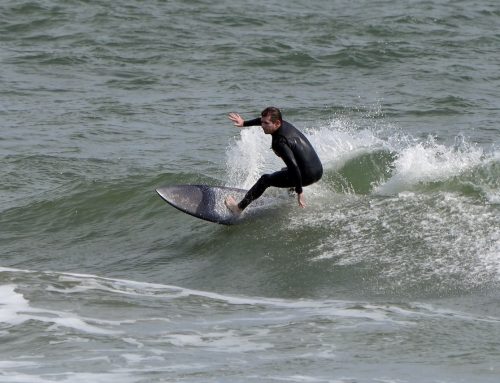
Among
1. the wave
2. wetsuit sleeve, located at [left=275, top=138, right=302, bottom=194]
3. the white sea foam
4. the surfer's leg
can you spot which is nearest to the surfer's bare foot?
the surfer's leg

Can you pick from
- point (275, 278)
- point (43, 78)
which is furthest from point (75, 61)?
point (275, 278)

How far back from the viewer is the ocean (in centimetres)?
791

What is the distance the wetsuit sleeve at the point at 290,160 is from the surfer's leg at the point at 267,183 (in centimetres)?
14

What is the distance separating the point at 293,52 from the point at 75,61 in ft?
14.6

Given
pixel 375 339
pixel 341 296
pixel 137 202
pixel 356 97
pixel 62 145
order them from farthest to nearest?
pixel 356 97
pixel 62 145
pixel 137 202
pixel 341 296
pixel 375 339

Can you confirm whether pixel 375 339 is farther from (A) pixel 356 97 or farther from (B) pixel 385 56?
(B) pixel 385 56

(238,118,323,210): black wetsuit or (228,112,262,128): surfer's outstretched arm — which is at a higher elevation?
(228,112,262,128): surfer's outstretched arm

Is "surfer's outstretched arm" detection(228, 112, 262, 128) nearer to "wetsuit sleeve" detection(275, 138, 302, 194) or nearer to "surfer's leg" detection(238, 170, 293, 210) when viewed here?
"wetsuit sleeve" detection(275, 138, 302, 194)

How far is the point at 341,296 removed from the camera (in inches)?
383

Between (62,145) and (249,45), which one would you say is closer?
(62,145)

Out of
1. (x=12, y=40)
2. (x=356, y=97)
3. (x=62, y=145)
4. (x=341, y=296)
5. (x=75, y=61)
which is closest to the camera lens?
(x=341, y=296)

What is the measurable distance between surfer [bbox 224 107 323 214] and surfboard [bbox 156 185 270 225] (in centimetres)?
46

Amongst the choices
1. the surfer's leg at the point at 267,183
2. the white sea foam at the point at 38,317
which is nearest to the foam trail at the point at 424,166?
the surfer's leg at the point at 267,183

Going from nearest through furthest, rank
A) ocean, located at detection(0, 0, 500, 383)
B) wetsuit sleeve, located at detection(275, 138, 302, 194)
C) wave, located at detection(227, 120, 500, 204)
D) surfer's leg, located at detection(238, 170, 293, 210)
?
1. ocean, located at detection(0, 0, 500, 383)
2. wetsuit sleeve, located at detection(275, 138, 302, 194)
3. surfer's leg, located at detection(238, 170, 293, 210)
4. wave, located at detection(227, 120, 500, 204)
